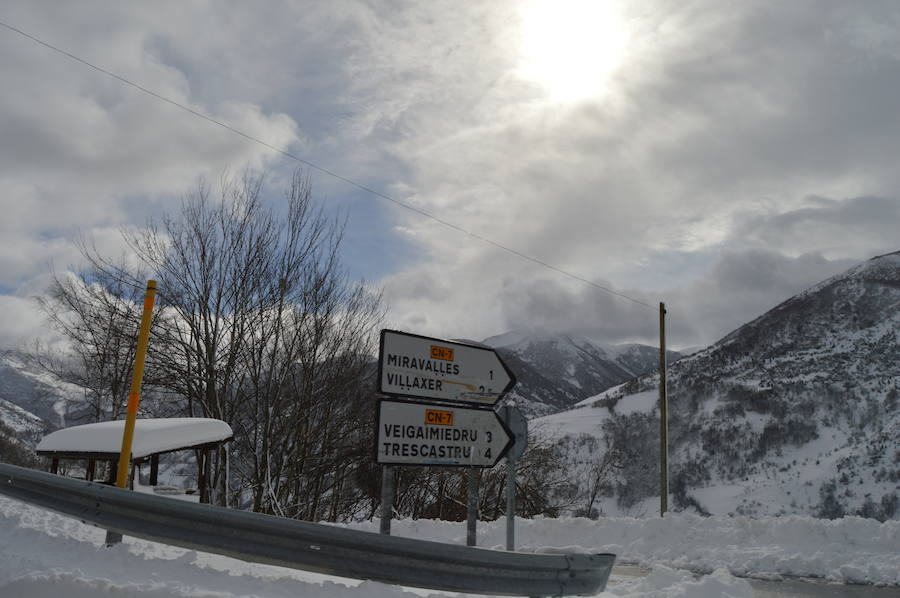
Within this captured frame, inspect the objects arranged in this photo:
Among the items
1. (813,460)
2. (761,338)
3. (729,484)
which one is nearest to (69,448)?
(729,484)

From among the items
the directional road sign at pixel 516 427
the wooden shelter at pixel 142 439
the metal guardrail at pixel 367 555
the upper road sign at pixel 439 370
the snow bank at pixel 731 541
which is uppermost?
the upper road sign at pixel 439 370

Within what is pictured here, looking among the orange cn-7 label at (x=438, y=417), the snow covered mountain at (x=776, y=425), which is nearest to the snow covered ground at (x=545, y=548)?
the orange cn-7 label at (x=438, y=417)

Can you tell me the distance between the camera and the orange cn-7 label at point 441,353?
6.19 metres

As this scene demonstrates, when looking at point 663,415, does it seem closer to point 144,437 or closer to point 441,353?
point 441,353

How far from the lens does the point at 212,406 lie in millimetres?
15359

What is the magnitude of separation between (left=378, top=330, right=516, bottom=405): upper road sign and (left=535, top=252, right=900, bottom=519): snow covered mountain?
6318 cm

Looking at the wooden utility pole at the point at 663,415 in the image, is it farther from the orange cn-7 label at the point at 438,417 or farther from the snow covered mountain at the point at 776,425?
the snow covered mountain at the point at 776,425

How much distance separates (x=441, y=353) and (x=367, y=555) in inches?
103

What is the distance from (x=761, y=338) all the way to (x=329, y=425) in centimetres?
20994

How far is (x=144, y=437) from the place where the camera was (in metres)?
7.59

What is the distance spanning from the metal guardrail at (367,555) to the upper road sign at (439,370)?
6.35ft

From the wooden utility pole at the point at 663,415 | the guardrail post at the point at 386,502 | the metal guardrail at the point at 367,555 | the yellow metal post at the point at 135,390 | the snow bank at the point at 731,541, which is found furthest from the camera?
the wooden utility pole at the point at 663,415

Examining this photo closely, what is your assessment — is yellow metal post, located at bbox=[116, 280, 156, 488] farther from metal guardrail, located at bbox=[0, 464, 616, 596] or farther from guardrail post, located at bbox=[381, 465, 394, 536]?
guardrail post, located at bbox=[381, 465, 394, 536]

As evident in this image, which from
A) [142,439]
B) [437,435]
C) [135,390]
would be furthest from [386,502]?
[142,439]
